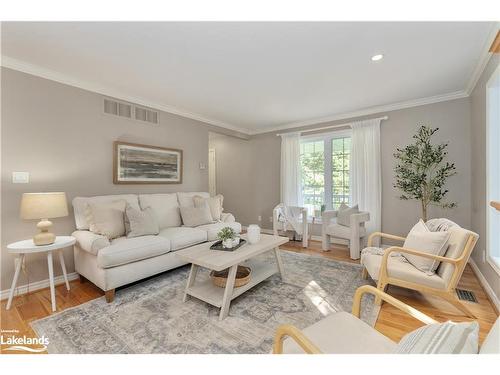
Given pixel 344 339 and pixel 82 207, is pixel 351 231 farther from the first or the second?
pixel 82 207

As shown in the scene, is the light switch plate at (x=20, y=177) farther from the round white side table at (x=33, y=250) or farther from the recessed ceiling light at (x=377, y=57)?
the recessed ceiling light at (x=377, y=57)

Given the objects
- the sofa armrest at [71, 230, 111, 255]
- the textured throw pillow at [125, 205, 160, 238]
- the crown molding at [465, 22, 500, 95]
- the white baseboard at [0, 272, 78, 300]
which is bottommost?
the white baseboard at [0, 272, 78, 300]

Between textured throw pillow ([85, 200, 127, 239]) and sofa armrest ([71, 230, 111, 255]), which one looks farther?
textured throw pillow ([85, 200, 127, 239])

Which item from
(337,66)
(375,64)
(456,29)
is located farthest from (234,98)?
(456,29)

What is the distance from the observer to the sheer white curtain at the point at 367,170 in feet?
12.5

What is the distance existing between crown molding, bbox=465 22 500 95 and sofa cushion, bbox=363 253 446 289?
6.22ft

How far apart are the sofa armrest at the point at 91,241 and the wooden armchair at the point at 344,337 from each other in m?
1.96

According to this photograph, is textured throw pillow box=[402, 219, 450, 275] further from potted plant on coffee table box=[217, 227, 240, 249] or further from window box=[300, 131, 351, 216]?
window box=[300, 131, 351, 216]

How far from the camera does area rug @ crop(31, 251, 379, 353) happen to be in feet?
5.22

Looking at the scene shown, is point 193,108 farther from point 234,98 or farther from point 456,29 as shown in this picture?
point 456,29

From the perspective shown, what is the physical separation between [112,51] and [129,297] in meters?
2.42

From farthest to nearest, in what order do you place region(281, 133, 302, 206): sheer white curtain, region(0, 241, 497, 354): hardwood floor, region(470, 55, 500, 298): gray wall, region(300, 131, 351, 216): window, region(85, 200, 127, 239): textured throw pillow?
region(281, 133, 302, 206): sheer white curtain, region(300, 131, 351, 216): window, region(85, 200, 127, 239): textured throw pillow, region(470, 55, 500, 298): gray wall, region(0, 241, 497, 354): hardwood floor

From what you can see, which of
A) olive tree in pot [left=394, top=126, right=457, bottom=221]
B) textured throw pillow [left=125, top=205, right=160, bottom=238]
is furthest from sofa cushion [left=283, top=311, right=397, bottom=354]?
olive tree in pot [left=394, top=126, right=457, bottom=221]

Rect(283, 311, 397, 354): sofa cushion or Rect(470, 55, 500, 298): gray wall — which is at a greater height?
Rect(470, 55, 500, 298): gray wall
